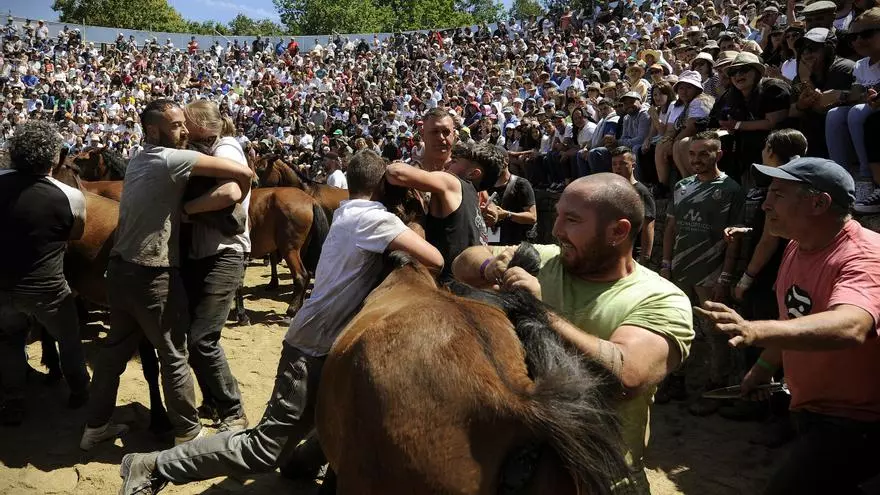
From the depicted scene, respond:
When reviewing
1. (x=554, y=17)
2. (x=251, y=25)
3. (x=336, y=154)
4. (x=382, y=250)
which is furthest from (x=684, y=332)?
(x=251, y=25)

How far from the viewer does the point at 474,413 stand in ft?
5.38

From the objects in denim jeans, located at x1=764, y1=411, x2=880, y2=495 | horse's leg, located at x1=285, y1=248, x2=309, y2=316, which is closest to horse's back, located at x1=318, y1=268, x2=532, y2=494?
denim jeans, located at x1=764, y1=411, x2=880, y2=495

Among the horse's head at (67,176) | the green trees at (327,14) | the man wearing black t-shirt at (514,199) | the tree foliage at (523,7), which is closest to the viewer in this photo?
the horse's head at (67,176)

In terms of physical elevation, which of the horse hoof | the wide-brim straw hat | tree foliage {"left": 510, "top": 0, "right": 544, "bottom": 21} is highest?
tree foliage {"left": 510, "top": 0, "right": 544, "bottom": 21}

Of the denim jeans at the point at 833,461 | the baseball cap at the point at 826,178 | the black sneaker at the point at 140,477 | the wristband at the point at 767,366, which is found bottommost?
the black sneaker at the point at 140,477

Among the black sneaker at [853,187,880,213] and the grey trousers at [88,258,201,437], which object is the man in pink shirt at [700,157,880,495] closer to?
the black sneaker at [853,187,880,213]

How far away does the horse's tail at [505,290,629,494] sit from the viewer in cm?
157

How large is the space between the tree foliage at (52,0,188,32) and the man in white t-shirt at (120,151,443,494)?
198ft

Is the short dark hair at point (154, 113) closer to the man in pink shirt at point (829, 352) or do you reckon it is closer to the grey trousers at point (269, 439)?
the grey trousers at point (269, 439)

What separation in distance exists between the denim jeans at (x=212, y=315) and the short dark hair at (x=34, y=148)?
122cm

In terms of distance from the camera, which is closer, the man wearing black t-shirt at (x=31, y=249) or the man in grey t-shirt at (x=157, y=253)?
the man in grey t-shirt at (x=157, y=253)

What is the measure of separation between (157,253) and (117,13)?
202 ft

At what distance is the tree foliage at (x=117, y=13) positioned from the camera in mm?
54406

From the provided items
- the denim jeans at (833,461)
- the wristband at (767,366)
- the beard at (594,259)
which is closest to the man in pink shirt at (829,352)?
the denim jeans at (833,461)
